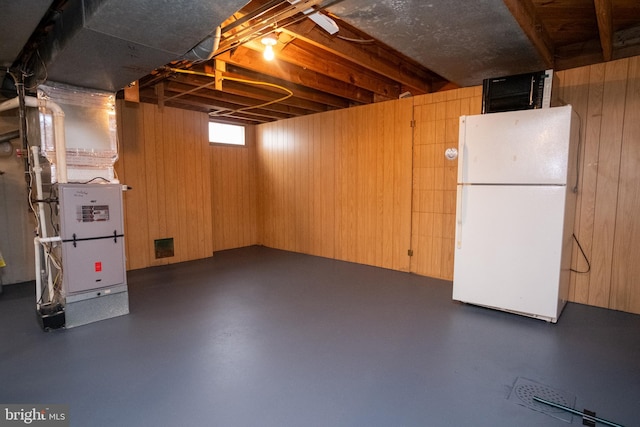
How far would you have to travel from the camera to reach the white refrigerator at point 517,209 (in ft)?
9.20

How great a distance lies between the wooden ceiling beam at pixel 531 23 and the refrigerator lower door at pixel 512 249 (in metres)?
1.22

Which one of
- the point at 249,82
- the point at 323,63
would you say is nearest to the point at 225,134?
the point at 249,82

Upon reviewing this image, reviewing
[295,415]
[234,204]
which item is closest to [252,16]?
[295,415]

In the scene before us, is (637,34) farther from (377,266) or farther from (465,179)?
(377,266)

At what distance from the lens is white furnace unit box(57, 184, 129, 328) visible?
2.79m

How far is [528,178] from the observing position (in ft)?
9.53

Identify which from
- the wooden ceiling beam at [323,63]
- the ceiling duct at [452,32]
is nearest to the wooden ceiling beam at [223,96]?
the wooden ceiling beam at [323,63]

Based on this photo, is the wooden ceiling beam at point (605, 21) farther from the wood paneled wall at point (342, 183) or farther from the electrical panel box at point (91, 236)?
the electrical panel box at point (91, 236)

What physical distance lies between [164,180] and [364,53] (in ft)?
11.4

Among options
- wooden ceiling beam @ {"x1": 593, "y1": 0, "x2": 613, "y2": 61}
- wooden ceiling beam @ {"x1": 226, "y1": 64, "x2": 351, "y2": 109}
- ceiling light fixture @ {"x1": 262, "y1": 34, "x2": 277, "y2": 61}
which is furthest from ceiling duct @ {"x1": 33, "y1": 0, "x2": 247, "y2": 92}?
wooden ceiling beam @ {"x1": 593, "y1": 0, "x2": 613, "y2": 61}

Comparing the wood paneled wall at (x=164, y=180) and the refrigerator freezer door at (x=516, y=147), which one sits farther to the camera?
the wood paneled wall at (x=164, y=180)

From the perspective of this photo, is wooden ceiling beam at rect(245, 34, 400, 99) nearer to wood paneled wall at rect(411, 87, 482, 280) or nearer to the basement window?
wood paneled wall at rect(411, 87, 482, 280)

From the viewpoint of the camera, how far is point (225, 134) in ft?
20.7

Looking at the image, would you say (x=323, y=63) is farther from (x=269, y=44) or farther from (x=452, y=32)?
(x=452, y=32)
